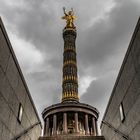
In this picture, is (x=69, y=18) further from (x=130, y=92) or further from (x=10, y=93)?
(x=130, y=92)

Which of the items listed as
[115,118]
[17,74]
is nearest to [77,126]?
[115,118]

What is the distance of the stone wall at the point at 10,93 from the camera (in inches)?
277

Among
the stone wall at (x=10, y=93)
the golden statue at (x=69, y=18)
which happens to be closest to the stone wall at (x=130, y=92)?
the stone wall at (x=10, y=93)

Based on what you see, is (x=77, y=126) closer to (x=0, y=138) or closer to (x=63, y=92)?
(x=63, y=92)

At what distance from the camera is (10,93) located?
7.83 metres

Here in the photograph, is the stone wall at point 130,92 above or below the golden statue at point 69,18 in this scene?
below

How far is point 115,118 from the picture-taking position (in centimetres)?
998

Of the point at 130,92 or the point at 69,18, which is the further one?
the point at 69,18

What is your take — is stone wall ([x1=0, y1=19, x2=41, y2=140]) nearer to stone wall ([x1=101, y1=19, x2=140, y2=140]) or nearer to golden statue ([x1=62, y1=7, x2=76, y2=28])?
stone wall ([x1=101, y1=19, x2=140, y2=140])

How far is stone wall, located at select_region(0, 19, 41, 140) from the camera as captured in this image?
277 inches

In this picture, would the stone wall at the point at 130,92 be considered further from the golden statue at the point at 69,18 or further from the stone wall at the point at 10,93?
the golden statue at the point at 69,18

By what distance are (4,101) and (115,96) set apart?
16.0 feet

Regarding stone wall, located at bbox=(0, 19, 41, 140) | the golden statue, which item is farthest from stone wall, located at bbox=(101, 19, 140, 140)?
the golden statue

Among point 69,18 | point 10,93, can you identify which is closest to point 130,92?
point 10,93
